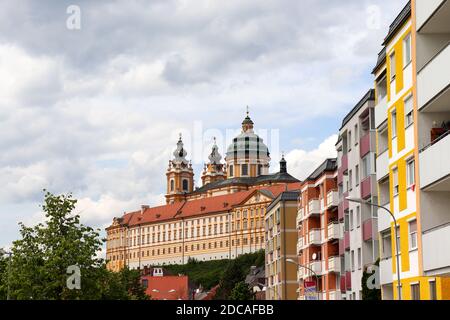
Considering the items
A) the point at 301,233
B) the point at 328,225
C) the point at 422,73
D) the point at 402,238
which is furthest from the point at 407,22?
the point at 301,233

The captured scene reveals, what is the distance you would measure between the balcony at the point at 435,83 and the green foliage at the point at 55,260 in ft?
92.5

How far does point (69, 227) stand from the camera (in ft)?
191

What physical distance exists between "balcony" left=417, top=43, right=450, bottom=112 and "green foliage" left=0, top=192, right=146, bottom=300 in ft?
92.5

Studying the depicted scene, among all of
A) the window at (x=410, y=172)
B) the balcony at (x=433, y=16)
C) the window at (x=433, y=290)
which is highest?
the balcony at (x=433, y=16)

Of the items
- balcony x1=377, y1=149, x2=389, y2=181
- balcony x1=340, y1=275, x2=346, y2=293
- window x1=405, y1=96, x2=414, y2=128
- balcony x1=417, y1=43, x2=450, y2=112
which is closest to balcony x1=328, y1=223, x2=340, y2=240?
balcony x1=340, y1=275, x2=346, y2=293

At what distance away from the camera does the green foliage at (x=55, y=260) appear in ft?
183

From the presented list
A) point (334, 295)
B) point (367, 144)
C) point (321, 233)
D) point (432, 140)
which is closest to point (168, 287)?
point (321, 233)

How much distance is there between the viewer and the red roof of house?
165500mm

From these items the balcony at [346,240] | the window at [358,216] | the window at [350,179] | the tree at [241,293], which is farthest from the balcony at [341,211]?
the tree at [241,293]

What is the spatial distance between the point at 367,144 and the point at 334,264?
15977 millimetres

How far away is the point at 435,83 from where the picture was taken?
3322cm

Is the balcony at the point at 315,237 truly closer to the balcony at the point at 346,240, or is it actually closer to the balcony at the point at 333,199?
the balcony at the point at 333,199

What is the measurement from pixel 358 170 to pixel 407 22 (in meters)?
20.9

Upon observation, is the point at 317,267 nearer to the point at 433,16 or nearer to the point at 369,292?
the point at 369,292
